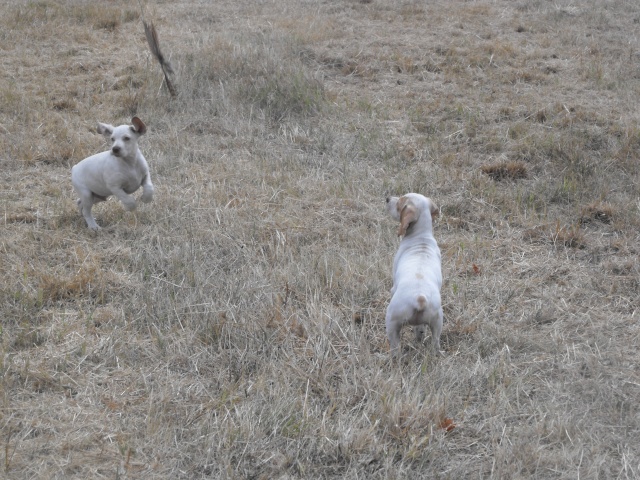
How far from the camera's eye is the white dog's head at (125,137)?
5.83 m

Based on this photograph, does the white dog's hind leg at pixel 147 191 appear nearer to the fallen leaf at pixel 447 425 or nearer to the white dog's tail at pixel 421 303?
the white dog's tail at pixel 421 303

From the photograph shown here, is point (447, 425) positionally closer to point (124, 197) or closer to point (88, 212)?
point (124, 197)

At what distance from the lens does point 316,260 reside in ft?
17.6

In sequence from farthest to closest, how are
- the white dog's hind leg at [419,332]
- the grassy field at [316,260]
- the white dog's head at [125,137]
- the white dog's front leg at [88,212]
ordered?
the white dog's front leg at [88,212] < the white dog's head at [125,137] < the white dog's hind leg at [419,332] < the grassy field at [316,260]

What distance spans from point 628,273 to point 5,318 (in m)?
4.31

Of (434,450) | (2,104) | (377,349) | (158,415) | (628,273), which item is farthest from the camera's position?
(2,104)

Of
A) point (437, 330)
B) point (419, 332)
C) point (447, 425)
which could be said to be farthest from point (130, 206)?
point (447, 425)

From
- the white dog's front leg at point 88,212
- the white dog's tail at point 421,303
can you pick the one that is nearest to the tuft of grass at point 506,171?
the white dog's tail at point 421,303

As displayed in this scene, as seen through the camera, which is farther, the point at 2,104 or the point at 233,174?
the point at 2,104

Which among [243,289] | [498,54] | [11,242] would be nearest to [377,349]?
[243,289]

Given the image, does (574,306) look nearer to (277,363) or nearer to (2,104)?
(277,363)

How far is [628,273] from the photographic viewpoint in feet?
17.7

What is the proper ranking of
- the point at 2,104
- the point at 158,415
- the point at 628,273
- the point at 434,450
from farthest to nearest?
the point at 2,104 < the point at 628,273 < the point at 158,415 < the point at 434,450

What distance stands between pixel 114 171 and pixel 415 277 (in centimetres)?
290
